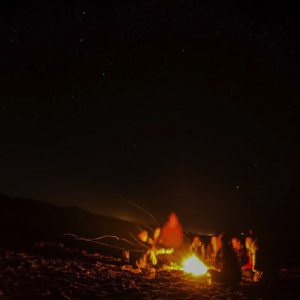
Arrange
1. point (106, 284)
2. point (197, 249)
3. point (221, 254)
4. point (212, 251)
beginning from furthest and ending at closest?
1. point (197, 249)
2. point (212, 251)
3. point (221, 254)
4. point (106, 284)

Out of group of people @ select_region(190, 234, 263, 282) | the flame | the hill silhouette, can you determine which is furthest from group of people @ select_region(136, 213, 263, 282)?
the hill silhouette

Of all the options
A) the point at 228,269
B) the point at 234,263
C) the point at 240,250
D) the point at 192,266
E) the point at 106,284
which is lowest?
the point at 106,284

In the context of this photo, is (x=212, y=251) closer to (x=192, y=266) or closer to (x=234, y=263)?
(x=192, y=266)

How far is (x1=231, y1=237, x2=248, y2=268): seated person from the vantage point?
10349 mm

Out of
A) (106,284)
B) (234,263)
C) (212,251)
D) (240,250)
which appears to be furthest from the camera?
(212,251)

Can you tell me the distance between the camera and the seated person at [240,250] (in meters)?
10.3

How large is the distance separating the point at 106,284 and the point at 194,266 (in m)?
3.59

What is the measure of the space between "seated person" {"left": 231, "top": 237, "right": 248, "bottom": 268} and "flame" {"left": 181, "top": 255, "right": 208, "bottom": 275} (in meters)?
1.22

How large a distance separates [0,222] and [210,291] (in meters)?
17.2

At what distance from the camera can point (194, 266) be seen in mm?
11164

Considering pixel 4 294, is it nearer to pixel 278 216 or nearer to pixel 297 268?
pixel 297 268

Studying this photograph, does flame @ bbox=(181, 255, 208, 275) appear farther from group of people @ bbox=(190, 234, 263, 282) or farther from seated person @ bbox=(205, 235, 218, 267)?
group of people @ bbox=(190, 234, 263, 282)

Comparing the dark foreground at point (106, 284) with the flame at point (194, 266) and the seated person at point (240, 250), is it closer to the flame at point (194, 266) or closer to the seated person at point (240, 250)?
the flame at point (194, 266)

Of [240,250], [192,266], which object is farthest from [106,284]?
[240,250]
